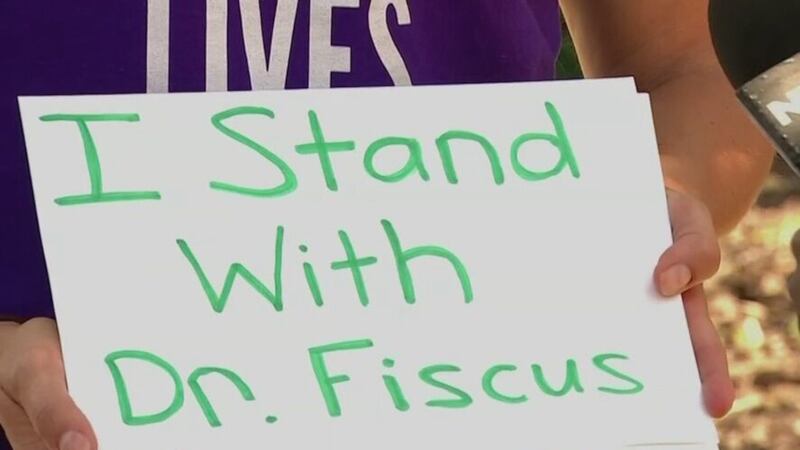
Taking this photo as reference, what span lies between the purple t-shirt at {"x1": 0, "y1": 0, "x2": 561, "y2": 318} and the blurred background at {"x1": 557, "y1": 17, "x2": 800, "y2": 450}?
1.73 metres

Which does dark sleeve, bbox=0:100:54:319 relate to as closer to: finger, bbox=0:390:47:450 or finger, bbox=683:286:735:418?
finger, bbox=0:390:47:450

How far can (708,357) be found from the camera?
66cm

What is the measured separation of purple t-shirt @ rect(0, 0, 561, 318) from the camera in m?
0.74

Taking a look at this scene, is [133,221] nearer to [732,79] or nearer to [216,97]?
[216,97]

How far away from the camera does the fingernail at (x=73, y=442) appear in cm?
57

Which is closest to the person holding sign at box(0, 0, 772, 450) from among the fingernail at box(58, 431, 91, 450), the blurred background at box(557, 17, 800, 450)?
the fingernail at box(58, 431, 91, 450)

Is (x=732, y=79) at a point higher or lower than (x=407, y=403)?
higher

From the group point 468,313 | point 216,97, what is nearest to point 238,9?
point 216,97

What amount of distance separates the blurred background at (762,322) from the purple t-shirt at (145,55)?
1.73m

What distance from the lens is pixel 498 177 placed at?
677 millimetres

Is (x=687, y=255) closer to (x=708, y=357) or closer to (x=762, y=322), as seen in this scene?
(x=708, y=357)

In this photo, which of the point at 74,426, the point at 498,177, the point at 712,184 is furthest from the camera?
the point at 712,184

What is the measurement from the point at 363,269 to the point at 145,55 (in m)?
0.18

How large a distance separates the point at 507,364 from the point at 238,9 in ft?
0.82
